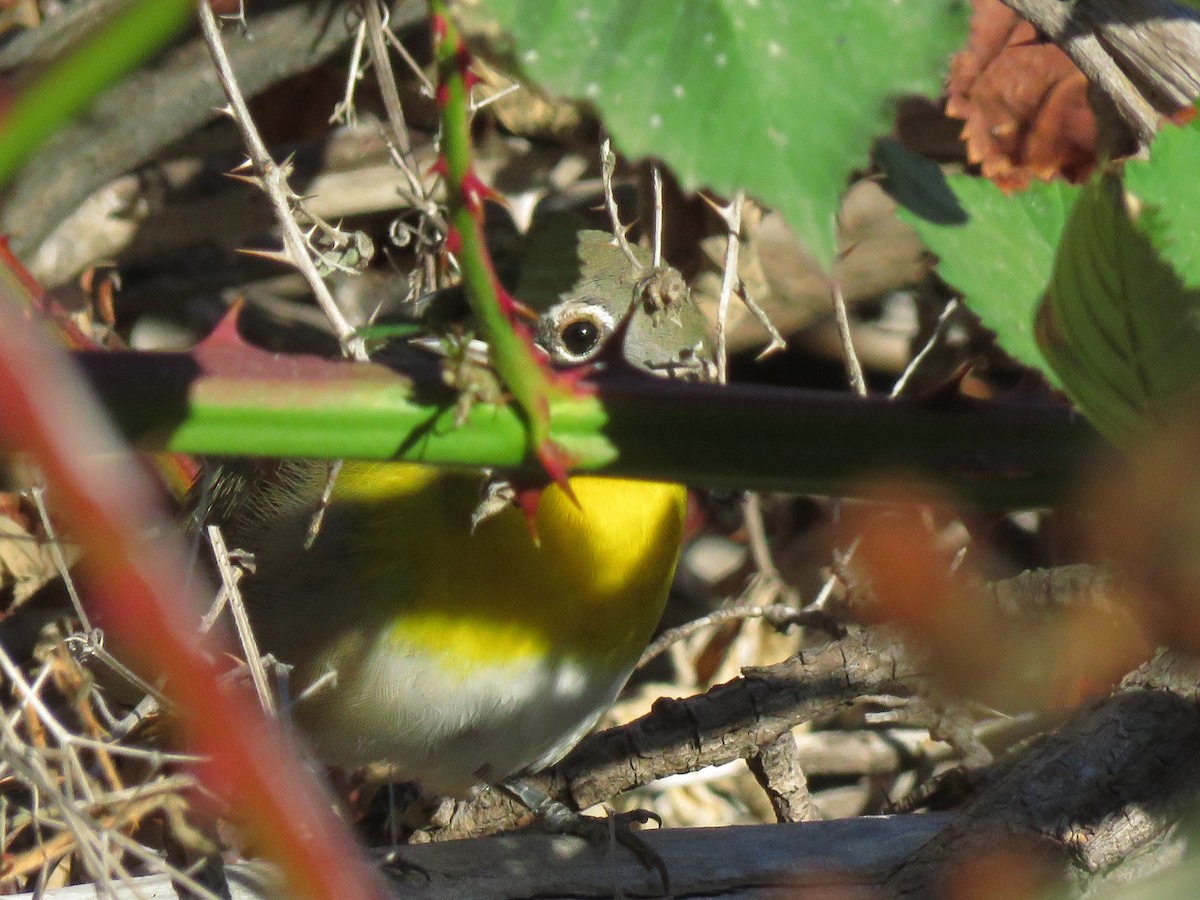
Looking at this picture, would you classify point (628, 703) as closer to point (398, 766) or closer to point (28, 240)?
point (398, 766)

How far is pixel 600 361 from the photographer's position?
82 centimetres

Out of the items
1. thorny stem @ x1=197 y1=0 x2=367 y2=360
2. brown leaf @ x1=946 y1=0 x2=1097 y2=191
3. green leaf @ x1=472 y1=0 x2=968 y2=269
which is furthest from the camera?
brown leaf @ x1=946 y1=0 x2=1097 y2=191

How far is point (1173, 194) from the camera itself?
723 millimetres

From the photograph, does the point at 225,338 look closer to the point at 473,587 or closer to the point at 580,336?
the point at 473,587

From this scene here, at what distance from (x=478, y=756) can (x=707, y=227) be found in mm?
1656

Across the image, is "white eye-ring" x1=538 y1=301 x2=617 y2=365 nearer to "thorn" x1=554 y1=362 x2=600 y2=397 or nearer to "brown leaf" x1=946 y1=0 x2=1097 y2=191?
"brown leaf" x1=946 y1=0 x2=1097 y2=191

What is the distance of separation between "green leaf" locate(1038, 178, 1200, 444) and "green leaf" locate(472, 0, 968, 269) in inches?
3.9

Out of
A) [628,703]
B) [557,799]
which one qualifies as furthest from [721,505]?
[557,799]

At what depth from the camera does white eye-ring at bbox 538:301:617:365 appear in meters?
2.41

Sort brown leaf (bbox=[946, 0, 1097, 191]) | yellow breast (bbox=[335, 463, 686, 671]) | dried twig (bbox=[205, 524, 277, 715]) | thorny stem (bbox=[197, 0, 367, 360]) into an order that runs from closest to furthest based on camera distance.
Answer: dried twig (bbox=[205, 524, 277, 715]) → thorny stem (bbox=[197, 0, 367, 360]) → yellow breast (bbox=[335, 463, 686, 671]) → brown leaf (bbox=[946, 0, 1097, 191])

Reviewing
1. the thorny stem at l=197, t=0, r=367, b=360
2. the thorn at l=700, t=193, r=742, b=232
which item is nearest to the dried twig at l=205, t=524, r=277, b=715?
the thorny stem at l=197, t=0, r=367, b=360

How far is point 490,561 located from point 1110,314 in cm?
152

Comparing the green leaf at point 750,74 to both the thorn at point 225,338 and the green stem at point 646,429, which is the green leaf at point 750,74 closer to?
the green stem at point 646,429

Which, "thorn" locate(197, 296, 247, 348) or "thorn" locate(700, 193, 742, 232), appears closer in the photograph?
"thorn" locate(197, 296, 247, 348)
